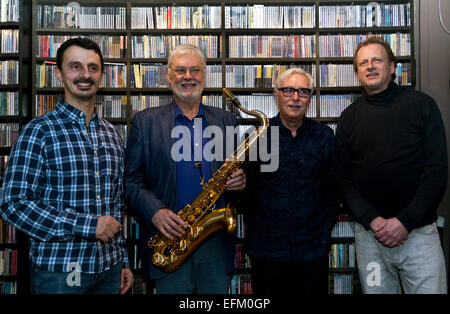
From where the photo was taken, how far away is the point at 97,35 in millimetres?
3736

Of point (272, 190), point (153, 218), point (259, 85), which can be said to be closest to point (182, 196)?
point (153, 218)

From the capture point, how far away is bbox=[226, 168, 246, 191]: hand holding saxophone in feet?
7.25

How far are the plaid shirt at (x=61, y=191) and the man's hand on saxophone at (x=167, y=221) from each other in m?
0.24

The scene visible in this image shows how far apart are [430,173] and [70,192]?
78.4 inches

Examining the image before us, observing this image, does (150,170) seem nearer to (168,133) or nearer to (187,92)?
(168,133)

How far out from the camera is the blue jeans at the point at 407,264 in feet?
7.22

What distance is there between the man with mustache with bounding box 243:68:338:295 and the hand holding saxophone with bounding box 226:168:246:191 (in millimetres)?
156

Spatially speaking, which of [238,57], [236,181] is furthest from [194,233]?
[238,57]

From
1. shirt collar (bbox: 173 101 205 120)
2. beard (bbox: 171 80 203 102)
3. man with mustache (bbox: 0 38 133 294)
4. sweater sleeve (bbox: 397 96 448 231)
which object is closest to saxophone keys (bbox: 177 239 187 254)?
man with mustache (bbox: 0 38 133 294)

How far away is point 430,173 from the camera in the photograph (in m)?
2.21
